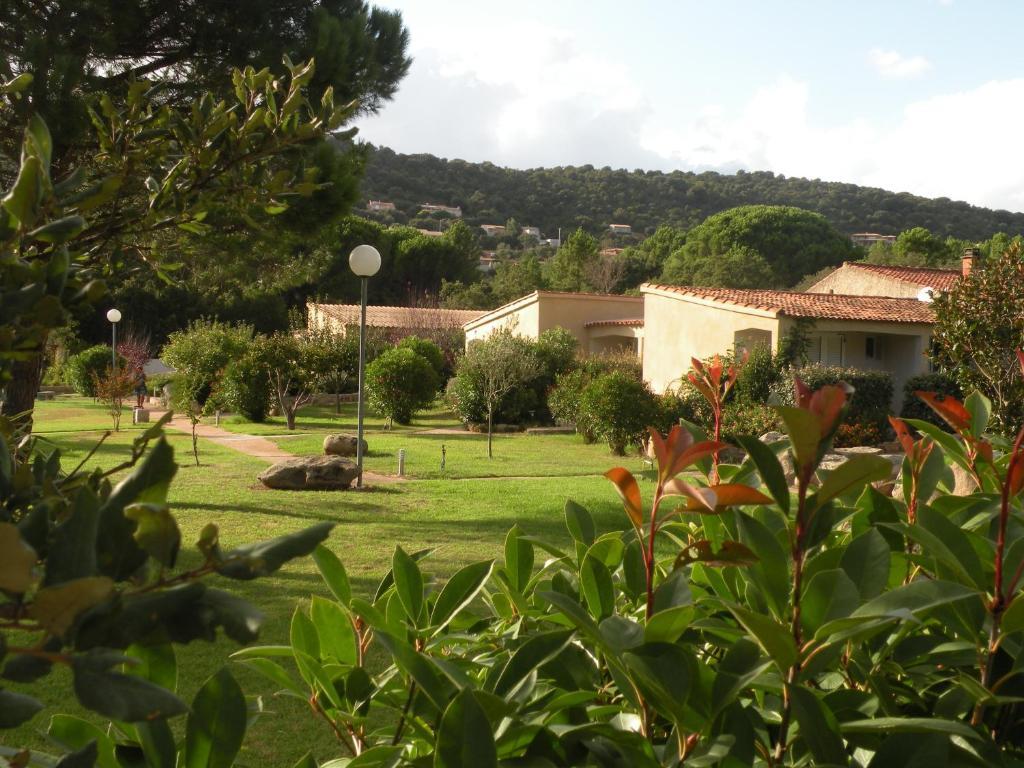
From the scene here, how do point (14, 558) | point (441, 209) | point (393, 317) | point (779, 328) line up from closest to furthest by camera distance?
1. point (14, 558)
2. point (779, 328)
3. point (393, 317)
4. point (441, 209)

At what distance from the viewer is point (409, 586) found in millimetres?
1234

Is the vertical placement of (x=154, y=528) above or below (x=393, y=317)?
below

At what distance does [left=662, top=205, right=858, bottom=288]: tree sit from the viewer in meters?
45.0

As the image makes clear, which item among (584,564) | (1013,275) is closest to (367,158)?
(1013,275)

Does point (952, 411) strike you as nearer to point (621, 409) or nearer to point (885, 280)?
point (621, 409)

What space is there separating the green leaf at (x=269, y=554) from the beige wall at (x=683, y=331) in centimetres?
1866

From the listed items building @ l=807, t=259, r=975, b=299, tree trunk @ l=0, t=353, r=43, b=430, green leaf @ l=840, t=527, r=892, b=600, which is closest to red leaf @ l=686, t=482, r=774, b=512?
green leaf @ l=840, t=527, r=892, b=600

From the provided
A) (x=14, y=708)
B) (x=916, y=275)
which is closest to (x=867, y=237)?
(x=916, y=275)

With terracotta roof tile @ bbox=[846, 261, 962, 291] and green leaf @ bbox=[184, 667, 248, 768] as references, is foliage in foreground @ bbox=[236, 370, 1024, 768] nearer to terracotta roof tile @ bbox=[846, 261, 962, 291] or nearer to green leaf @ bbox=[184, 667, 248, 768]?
Result: green leaf @ bbox=[184, 667, 248, 768]

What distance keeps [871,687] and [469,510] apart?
9.55 metres

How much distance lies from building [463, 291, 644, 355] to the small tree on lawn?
4.06 metres

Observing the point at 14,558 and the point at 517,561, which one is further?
the point at 517,561

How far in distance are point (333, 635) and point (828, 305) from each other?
808 inches

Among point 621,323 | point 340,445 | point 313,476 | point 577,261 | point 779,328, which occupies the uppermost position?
point 577,261
